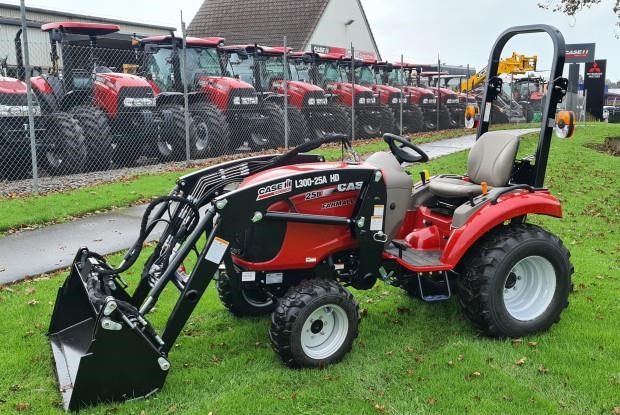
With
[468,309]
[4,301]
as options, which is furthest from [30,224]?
[468,309]

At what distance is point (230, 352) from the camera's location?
4.00 m

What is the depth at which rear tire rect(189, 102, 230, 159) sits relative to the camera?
13000 millimetres

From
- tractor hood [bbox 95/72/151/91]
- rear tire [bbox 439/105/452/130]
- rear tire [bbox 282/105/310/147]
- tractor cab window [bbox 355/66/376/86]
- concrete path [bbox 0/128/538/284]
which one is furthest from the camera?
rear tire [bbox 439/105/452/130]

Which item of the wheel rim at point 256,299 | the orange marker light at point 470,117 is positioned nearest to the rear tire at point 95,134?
the wheel rim at point 256,299

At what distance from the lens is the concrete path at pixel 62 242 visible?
19.4ft

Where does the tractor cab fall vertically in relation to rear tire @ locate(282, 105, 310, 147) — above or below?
above

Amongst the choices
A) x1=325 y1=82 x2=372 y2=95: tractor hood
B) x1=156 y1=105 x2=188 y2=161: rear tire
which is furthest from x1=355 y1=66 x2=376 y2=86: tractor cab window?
x1=156 y1=105 x2=188 y2=161: rear tire

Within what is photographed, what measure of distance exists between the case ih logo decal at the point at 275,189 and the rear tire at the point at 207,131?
31.6 ft

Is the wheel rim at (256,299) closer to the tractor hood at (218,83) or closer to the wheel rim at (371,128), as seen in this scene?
the tractor hood at (218,83)

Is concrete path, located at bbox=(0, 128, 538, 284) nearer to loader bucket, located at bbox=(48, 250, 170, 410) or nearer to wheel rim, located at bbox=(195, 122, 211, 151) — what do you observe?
loader bucket, located at bbox=(48, 250, 170, 410)

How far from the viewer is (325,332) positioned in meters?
3.82

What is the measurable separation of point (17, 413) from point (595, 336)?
145 inches

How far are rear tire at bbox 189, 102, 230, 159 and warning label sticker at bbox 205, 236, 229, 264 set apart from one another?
9823 mm

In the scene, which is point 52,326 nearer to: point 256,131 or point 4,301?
point 4,301
